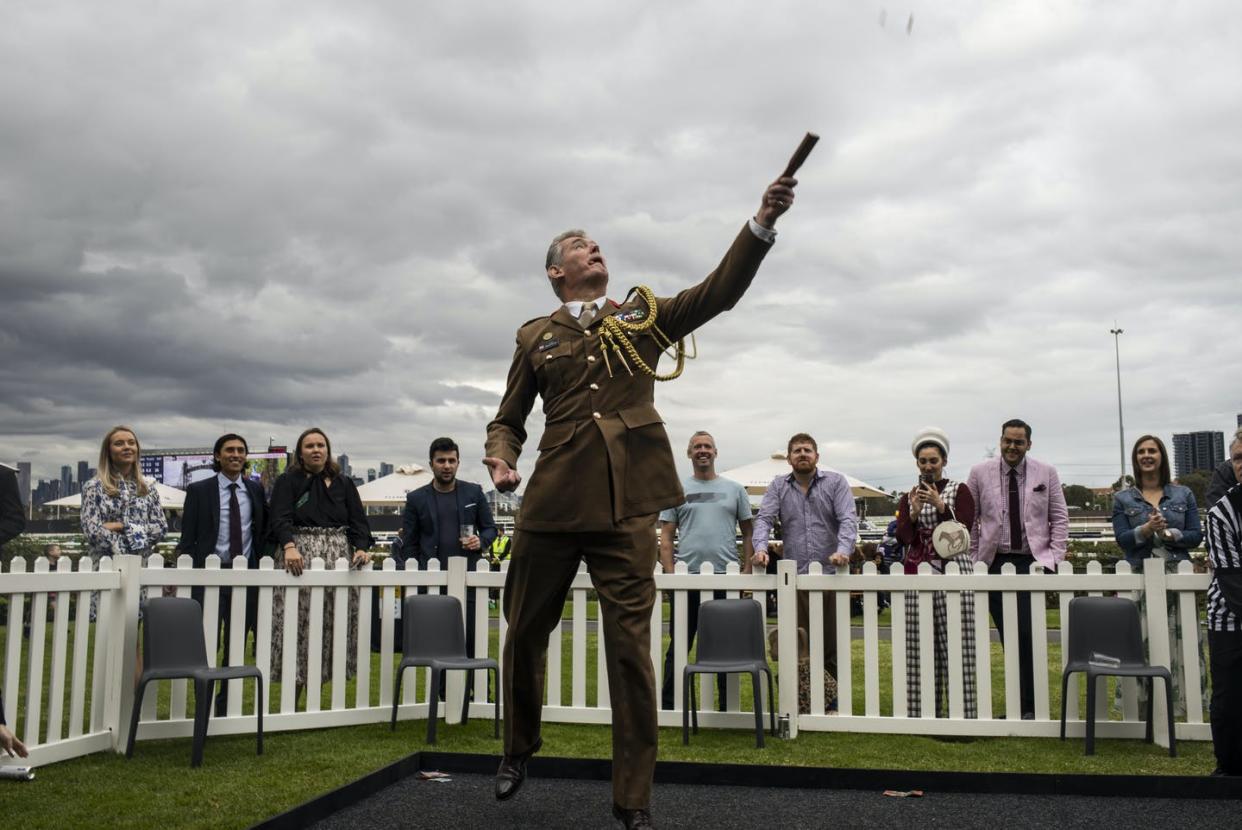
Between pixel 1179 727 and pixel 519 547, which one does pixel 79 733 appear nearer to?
pixel 519 547

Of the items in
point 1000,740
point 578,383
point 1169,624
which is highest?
point 578,383

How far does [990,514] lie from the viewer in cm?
652

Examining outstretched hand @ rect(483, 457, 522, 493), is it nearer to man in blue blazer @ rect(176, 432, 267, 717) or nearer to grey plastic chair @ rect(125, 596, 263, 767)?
grey plastic chair @ rect(125, 596, 263, 767)

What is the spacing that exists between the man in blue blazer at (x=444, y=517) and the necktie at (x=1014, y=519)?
10.9 ft

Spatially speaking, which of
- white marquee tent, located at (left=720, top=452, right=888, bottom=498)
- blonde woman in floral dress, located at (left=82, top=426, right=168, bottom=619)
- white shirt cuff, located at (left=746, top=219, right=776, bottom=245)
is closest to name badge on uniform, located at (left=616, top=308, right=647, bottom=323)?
white shirt cuff, located at (left=746, top=219, right=776, bottom=245)

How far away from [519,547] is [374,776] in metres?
1.27

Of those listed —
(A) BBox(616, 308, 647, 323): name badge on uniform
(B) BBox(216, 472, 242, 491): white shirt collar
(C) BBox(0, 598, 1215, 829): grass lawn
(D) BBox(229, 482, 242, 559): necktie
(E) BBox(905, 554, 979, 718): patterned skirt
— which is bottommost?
(C) BBox(0, 598, 1215, 829): grass lawn

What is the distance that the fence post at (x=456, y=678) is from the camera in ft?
20.7

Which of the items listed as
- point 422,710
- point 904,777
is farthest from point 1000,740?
point 422,710

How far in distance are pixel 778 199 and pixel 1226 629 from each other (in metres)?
3.07

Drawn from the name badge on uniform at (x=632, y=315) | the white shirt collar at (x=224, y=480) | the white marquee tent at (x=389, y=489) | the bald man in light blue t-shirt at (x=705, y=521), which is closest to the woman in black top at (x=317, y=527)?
the white shirt collar at (x=224, y=480)

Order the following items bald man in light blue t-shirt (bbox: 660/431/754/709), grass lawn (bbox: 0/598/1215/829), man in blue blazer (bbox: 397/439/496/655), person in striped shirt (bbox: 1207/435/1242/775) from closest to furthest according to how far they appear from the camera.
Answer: grass lawn (bbox: 0/598/1215/829) → person in striped shirt (bbox: 1207/435/1242/775) → bald man in light blue t-shirt (bbox: 660/431/754/709) → man in blue blazer (bbox: 397/439/496/655)

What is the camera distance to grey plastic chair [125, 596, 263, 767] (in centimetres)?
512

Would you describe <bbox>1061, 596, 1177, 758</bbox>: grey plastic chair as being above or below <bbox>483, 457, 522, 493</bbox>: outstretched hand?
below
